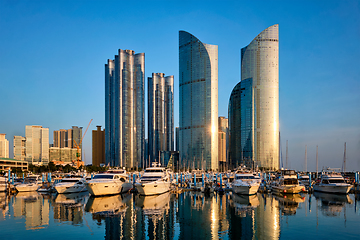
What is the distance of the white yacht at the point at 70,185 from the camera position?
5773 cm

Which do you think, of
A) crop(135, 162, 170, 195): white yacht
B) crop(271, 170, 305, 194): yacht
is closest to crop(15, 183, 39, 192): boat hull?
crop(135, 162, 170, 195): white yacht

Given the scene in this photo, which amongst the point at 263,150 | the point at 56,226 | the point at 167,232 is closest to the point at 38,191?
the point at 56,226

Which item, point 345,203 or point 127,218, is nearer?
point 127,218

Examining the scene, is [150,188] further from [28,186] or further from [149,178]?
[28,186]

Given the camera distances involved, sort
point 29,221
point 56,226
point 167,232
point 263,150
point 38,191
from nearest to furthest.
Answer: point 167,232, point 56,226, point 29,221, point 38,191, point 263,150

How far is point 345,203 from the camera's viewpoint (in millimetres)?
46812

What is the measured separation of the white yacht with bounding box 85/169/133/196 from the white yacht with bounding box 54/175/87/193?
6.06 meters

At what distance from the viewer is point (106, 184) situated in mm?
53812

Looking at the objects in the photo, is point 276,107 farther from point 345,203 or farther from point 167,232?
point 167,232

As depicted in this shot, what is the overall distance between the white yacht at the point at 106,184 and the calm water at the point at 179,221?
28.5 feet

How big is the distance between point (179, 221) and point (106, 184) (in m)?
25.0

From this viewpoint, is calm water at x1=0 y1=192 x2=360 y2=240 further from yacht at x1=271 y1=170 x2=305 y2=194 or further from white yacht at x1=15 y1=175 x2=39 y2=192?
white yacht at x1=15 y1=175 x2=39 y2=192

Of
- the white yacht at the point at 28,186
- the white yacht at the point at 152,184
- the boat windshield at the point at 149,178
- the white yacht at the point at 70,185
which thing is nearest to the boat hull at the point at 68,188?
the white yacht at the point at 70,185

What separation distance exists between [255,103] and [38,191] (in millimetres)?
150114
